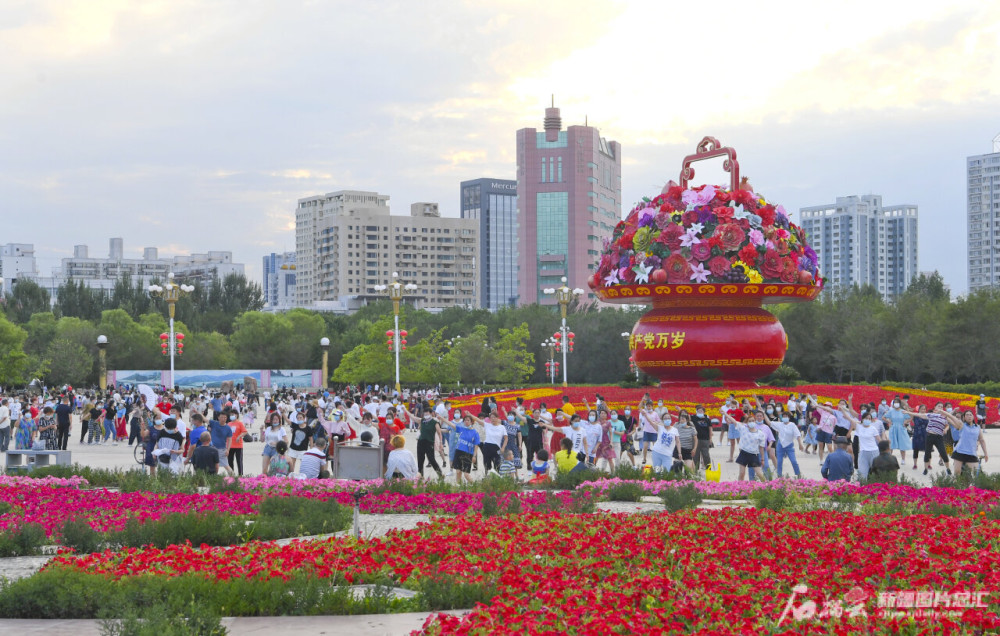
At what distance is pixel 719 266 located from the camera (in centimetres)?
3506

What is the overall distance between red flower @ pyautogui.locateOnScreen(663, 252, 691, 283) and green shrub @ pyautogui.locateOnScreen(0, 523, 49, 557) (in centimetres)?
2626

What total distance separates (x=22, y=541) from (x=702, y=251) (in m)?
26.7

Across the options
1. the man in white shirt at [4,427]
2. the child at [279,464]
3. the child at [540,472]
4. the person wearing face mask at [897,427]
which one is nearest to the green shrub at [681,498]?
the child at [540,472]

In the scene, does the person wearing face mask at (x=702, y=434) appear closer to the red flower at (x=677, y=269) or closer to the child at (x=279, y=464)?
the child at (x=279, y=464)

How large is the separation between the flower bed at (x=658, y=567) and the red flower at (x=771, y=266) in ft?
78.6

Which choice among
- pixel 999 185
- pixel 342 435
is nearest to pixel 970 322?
pixel 342 435

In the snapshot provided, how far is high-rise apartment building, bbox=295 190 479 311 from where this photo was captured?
559 ft

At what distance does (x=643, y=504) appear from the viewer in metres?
15.8

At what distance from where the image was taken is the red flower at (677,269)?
35375 millimetres

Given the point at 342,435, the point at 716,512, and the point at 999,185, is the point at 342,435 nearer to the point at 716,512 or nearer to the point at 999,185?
the point at 716,512

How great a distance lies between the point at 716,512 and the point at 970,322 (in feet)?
163

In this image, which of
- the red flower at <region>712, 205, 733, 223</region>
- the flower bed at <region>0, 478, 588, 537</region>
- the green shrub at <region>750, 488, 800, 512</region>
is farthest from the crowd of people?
the red flower at <region>712, 205, 733, 223</region>

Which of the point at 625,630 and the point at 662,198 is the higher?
the point at 662,198

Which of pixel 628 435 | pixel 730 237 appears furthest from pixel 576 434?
pixel 730 237
